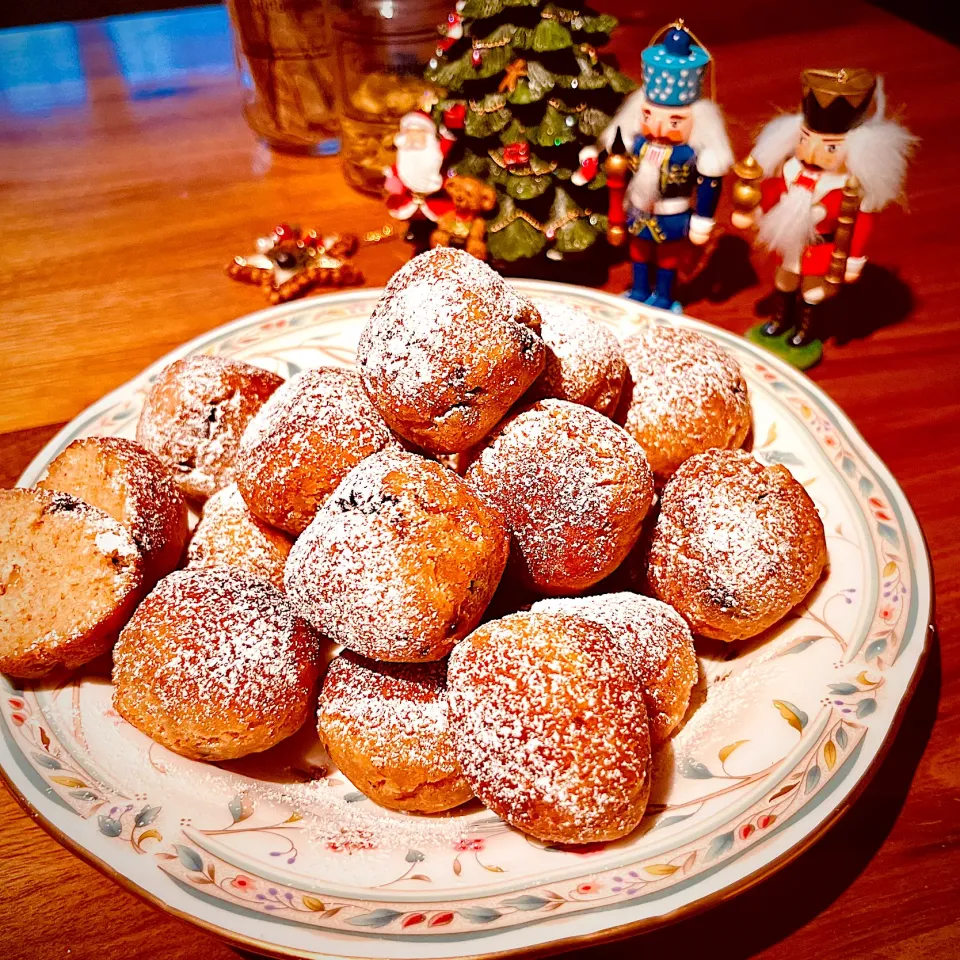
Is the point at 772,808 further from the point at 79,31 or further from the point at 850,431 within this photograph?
the point at 79,31

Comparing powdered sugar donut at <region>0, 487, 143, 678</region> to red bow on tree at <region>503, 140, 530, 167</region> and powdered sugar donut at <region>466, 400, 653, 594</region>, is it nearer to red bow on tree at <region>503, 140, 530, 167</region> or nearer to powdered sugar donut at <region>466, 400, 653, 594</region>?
powdered sugar donut at <region>466, 400, 653, 594</region>

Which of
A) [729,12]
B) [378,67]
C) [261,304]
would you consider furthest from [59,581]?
[729,12]

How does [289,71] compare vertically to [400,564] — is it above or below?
above

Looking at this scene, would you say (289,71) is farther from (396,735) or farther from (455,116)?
(396,735)

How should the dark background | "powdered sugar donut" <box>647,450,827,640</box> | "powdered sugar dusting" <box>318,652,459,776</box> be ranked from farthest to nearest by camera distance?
the dark background
"powdered sugar donut" <box>647,450,827,640</box>
"powdered sugar dusting" <box>318,652,459,776</box>

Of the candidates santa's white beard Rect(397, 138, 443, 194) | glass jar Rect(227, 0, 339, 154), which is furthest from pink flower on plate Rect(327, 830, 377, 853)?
glass jar Rect(227, 0, 339, 154)
